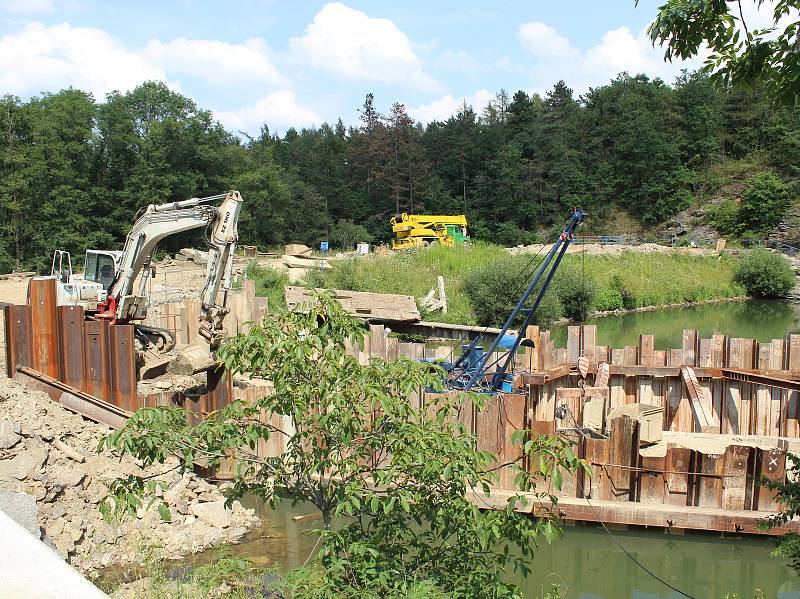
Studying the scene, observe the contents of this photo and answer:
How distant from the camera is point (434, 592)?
15.9 feet

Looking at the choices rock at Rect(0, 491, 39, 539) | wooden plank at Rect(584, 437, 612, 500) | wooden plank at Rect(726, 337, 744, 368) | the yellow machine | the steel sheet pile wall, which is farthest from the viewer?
the yellow machine

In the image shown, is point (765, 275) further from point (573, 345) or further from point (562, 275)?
point (573, 345)

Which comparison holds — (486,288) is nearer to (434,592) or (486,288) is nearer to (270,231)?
(434,592)

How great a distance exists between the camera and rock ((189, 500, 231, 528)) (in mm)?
10891

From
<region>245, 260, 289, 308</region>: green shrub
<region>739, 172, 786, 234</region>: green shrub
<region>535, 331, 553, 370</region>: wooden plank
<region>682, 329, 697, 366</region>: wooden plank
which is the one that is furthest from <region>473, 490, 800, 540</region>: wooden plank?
<region>739, 172, 786, 234</region>: green shrub

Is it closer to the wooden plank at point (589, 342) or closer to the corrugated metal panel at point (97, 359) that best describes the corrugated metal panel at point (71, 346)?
the corrugated metal panel at point (97, 359)

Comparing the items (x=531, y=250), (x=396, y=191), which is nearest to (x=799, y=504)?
(x=531, y=250)

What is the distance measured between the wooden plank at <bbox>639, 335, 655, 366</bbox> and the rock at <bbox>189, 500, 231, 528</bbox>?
8.12 meters

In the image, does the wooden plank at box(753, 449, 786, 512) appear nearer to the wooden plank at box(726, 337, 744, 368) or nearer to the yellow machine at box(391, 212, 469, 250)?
the wooden plank at box(726, 337, 744, 368)

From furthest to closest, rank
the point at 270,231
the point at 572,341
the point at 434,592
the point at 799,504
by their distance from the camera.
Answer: the point at 270,231, the point at 572,341, the point at 799,504, the point at 434,592

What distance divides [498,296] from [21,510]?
2451 centimetres

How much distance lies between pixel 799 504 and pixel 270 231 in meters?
55.9

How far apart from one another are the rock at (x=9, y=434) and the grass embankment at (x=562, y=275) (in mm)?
17298

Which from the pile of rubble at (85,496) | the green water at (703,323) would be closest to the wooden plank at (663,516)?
the pile of rubble at (85,496)
